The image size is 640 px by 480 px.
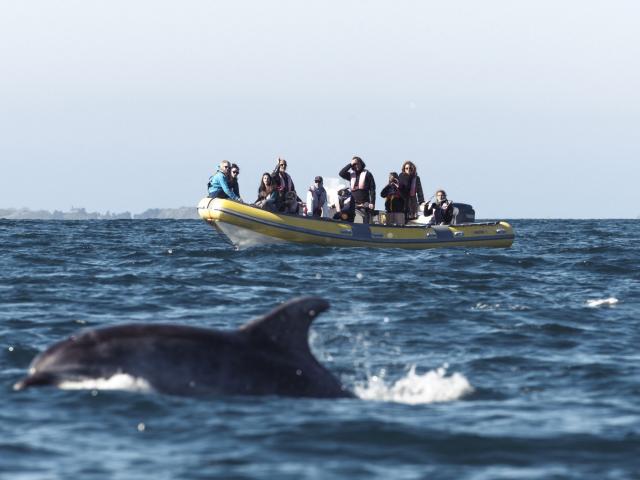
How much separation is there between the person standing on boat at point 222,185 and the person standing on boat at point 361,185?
10.0 ft

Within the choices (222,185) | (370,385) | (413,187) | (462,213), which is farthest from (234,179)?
(370,385)

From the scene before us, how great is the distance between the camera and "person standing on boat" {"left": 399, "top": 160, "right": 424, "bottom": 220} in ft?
97.8

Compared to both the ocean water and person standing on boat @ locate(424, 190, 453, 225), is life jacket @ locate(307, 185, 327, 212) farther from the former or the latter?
the ocean water

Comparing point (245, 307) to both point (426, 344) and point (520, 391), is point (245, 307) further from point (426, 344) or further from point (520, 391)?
point (520, 391)

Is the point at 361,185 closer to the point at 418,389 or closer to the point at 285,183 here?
the point at 285,183

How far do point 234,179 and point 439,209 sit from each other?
5.99 meters

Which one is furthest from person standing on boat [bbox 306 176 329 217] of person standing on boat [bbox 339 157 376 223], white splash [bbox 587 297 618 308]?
white splash [bbox 587 297 618 308]

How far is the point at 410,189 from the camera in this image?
30453mm

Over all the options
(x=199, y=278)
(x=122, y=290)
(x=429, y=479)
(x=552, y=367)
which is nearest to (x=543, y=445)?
(x=429, y=479)

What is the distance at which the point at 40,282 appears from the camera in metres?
21.1

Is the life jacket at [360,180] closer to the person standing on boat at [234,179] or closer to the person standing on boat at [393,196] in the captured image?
the person standing on boat at [393,196]

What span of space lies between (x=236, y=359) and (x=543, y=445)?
2.63 m

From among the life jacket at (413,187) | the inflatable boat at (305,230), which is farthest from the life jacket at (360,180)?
the life jacket at (413,187)

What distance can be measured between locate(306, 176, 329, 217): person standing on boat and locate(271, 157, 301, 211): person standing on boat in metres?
0.50
